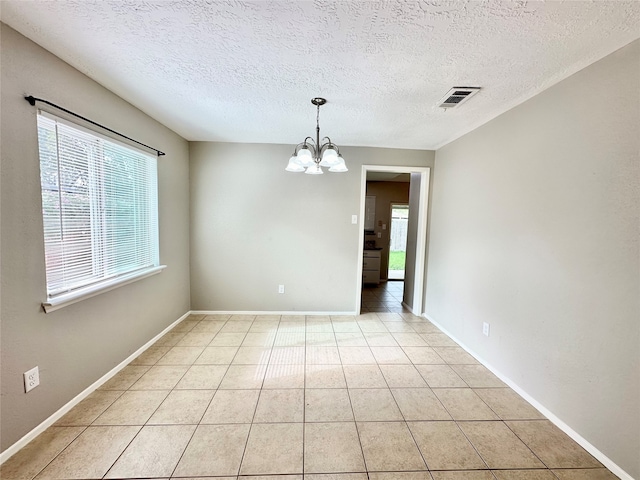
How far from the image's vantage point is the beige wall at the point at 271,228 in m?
3.48

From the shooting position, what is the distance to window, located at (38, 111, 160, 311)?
5.37 feet

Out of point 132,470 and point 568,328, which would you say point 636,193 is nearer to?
point 568,328

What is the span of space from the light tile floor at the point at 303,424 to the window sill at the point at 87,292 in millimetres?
750

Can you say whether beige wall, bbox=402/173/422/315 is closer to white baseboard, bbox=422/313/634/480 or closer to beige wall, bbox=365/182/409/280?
white baseboard, bbox=422/313/634/480

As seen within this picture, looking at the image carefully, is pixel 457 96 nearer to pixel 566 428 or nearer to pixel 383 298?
pixel 566 428

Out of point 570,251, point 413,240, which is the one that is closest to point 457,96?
point 570,251

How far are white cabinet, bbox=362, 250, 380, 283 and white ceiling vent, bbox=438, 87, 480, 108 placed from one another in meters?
3.70

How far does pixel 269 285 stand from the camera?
3652 millimetres

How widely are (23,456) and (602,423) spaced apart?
A: 3218 millimetres

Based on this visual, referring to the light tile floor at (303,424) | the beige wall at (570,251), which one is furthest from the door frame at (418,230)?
the light tile floor at (303,424)

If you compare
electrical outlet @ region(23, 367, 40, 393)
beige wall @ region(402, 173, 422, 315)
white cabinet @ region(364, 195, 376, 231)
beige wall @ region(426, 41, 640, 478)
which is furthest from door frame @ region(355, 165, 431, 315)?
electrical outlet @ region(23, 367, 40, 393)

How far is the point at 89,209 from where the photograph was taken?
1.92m

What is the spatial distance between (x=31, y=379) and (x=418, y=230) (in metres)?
3.93

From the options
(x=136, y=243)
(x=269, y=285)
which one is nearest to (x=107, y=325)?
(x=136, y=243)
